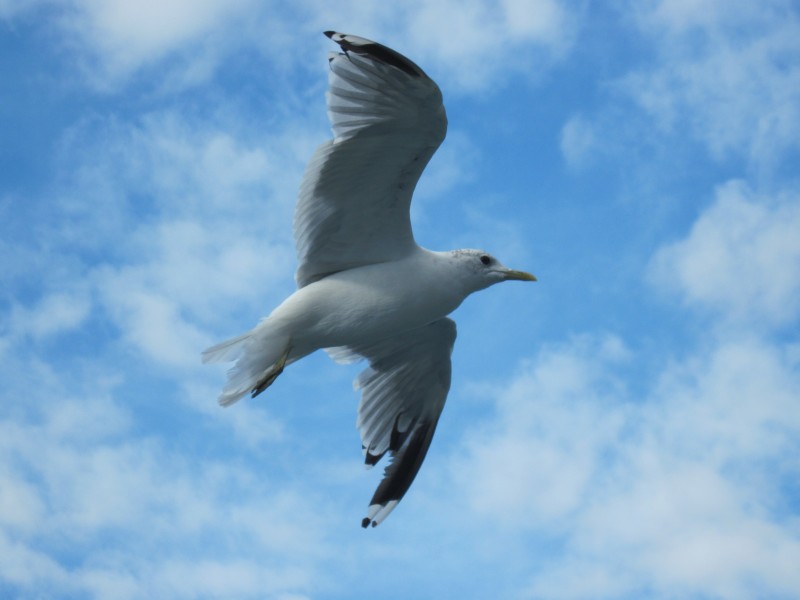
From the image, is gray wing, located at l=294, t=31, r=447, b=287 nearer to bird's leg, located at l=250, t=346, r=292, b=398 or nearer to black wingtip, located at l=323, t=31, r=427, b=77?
black wingtip, located at l=323, t=31, r=427, b=77

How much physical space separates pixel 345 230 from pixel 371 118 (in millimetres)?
1140

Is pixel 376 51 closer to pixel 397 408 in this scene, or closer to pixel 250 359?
pixel 250 359

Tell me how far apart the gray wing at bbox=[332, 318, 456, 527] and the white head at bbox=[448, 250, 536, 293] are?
3.80 feet

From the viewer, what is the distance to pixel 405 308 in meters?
9.18

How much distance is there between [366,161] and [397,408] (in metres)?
2.98

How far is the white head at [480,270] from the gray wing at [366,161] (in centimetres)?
47

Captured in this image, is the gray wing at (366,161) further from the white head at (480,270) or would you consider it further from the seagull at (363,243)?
the white head at (480,270)

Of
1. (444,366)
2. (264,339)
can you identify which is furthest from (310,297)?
(444,366)

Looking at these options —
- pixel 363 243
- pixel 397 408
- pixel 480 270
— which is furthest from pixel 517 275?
pixel 397 408

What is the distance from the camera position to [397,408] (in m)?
10.8

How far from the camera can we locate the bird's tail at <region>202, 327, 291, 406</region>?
8969 millimetres

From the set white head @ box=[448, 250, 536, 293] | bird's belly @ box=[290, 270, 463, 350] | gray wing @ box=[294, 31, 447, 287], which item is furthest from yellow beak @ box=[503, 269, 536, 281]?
gray wing @ box=[294, 31, 447, 287]

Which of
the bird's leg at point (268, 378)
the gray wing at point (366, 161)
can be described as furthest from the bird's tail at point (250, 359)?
the gray wing at point (366, 161)

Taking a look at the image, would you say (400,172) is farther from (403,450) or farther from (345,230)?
(403,450)
